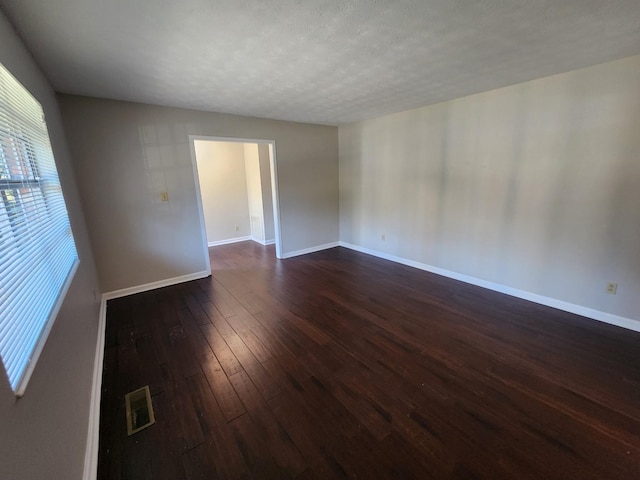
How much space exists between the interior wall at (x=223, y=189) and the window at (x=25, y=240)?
11.7 feet

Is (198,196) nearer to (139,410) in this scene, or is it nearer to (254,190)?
(254,190)

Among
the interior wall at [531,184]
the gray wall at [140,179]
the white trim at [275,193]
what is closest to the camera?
the interior wall at [531,184]

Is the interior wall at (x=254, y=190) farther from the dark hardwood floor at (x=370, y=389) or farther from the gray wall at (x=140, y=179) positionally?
the dark hardwood floor at (x=370, y=389)

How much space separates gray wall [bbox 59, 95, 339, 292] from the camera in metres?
2.99

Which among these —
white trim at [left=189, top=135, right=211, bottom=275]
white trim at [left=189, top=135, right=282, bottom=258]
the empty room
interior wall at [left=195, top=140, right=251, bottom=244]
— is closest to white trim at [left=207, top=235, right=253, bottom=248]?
interior wall at [left=195, top=140, right=251, bottom=244]

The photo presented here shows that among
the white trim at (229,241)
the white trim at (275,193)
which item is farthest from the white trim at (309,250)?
the white trim at (229,241)

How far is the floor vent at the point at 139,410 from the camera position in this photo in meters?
1.60

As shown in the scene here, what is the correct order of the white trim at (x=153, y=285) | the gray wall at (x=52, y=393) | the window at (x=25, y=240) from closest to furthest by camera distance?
the gray wall at (x=52, y=393) → the window at (x=25, y=240) → the white trim at (x=153, y=285)

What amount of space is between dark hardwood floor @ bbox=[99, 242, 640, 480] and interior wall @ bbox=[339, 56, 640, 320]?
1.62ft

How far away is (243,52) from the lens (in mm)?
1982

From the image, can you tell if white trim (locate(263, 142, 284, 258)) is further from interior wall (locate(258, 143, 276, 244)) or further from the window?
the window

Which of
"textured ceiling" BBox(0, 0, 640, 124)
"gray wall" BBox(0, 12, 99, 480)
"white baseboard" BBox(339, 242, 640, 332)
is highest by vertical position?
"textured ceiling" BBox(0, 0, 640, 124)

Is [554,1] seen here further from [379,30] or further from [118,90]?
[118,90]

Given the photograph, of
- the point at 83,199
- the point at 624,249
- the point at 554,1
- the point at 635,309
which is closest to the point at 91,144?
the point at 83,199
